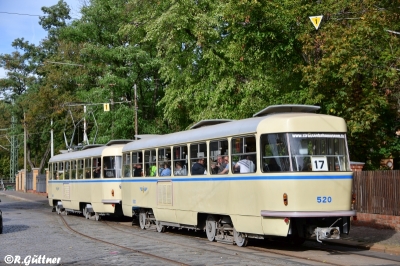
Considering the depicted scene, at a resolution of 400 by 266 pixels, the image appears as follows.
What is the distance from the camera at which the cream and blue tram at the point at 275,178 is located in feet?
46.2

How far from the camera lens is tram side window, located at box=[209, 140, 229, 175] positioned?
1623 centimetres

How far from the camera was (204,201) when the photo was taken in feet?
56.9

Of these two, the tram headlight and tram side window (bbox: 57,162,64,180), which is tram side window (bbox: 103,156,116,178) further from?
the tram headlight

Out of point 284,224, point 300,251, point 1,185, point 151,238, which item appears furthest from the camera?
point 1,185

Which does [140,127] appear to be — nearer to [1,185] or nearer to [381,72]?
[381,72]

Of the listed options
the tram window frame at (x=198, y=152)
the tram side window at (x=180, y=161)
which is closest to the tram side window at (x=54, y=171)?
the tram side window at (x=180, y=161)

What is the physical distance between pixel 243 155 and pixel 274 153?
111 centimetres

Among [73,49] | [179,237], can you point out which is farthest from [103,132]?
[179,237]

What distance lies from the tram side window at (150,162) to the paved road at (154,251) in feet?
6.07

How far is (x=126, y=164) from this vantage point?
2345 centimetres

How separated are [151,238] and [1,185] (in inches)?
2820

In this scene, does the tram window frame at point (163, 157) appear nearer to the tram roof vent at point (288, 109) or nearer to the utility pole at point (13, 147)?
the tram roof vent at point (288, 109)

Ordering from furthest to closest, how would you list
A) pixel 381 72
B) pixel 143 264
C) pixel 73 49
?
pixel 73 49, pixel 381 72, pixel 143 264

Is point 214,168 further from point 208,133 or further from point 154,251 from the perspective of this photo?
point 154,251
